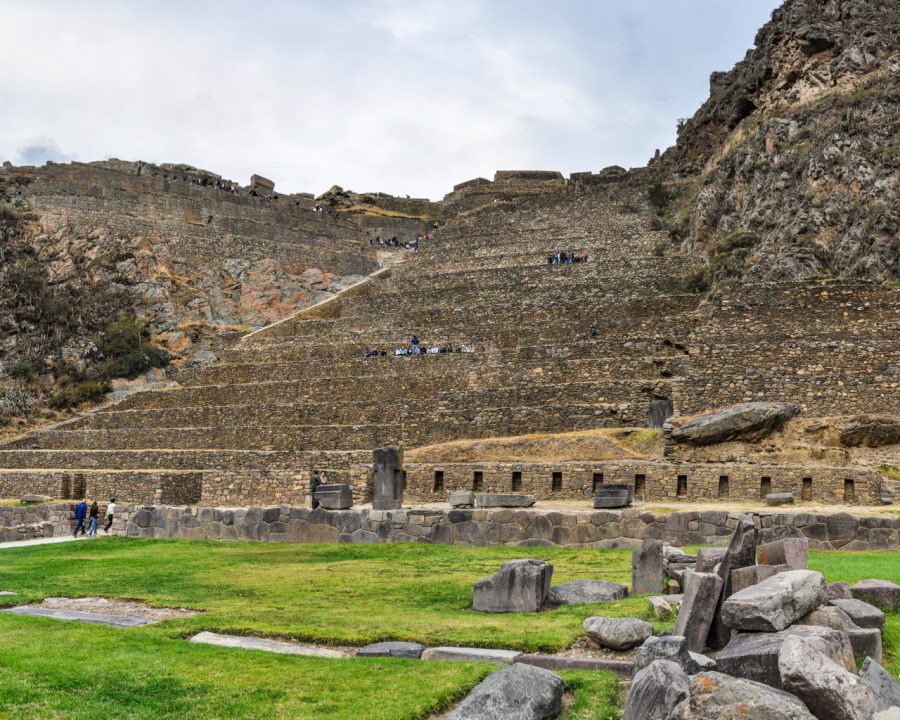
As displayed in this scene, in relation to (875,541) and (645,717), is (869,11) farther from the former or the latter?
(645,717)

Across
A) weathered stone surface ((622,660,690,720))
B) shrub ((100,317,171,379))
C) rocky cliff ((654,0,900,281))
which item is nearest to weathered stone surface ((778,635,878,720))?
weathered stone surface ((622,660,690,720))

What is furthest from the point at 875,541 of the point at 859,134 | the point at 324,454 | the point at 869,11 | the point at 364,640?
the point at 869,11

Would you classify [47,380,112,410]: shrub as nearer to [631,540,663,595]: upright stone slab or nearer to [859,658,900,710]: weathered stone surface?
[631,540,663,595]: upright stone slab

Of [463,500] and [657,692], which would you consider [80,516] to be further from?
[657,692]

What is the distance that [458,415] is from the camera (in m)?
29.5

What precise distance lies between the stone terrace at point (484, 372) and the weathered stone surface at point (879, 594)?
11602 mm

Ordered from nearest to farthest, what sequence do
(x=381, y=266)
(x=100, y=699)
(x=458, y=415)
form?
(x=100, y=699), (x=458, y=415), (x=381, y=266)

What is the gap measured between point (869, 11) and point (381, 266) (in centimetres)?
3266

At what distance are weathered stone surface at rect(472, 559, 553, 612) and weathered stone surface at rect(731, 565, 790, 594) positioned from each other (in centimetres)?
310

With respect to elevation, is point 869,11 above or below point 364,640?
above

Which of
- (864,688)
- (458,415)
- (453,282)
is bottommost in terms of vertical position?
(864,688)

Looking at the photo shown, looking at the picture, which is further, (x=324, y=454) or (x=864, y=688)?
(x=324, y=454)

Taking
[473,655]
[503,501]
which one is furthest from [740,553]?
[503,501]

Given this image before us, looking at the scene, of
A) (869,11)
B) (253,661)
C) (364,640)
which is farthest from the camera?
(869,11)
